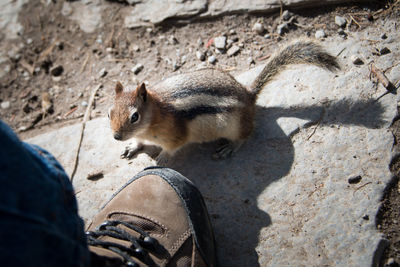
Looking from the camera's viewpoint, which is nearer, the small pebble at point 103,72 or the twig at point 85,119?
the twig at point 85,119

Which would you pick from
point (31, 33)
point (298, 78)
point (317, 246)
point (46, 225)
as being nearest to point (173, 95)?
point (298, 78)

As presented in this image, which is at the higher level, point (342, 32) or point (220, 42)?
point (342, 32)

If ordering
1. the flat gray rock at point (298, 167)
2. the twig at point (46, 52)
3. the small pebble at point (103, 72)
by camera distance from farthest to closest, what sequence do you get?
the twig at point (46, 52) → the small pebble at point (103, 72) → the flat gray rock at point (298, 167)

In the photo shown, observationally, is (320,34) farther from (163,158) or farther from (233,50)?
(163,158)

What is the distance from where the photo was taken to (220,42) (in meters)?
3.69

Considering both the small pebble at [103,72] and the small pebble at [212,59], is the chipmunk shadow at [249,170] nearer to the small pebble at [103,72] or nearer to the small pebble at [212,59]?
the small pebble at [212,59]

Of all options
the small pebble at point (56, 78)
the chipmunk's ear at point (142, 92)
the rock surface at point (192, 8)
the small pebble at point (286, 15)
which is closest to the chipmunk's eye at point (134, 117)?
the chipmunk's ear at point (142, 92)

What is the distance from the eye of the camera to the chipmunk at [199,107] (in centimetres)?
274

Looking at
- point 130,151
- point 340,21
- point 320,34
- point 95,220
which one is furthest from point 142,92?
Result: point 340,21

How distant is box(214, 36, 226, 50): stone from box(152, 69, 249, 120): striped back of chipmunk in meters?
0.81

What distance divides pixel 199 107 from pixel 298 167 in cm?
97

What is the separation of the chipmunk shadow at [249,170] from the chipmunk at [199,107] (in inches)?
5.5

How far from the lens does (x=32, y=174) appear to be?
1250mm

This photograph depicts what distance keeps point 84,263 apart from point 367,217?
1.86m
